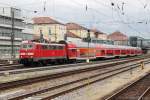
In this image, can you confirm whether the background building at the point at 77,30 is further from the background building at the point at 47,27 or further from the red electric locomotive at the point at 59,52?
the red electric locomotive at the point at 59,52

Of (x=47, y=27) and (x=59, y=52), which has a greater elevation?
(x=47, y=27)

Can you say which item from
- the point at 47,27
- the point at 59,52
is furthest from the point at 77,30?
the point at 59,52

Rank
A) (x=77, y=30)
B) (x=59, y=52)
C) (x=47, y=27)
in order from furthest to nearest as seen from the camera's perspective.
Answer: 1. (x=77, y=30)
2. (x=47, y=27)
3. (x=59, y=52)

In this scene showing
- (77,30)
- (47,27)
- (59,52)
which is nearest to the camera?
(59,52)

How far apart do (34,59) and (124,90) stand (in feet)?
82.8

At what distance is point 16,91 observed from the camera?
21.6m

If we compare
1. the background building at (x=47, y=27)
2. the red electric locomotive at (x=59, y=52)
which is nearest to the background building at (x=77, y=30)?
the background building at (x=47, y=27)

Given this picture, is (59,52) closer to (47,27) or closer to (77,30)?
(47,27)

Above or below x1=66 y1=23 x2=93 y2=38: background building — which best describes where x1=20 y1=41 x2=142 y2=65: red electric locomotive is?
below

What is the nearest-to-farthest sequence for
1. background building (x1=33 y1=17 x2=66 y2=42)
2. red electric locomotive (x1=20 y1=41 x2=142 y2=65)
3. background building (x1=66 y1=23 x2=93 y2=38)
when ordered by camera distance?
1. red electric locomotive (x1=20 y1=41 x2=142 y2=65)
2. background building (x1=33 y1=17 x2=66 y2=42)
3. background building (x1=66 y1=23 x2=93 y2=38)

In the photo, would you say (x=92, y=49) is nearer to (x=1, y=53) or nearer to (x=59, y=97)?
(x=1, y=53)

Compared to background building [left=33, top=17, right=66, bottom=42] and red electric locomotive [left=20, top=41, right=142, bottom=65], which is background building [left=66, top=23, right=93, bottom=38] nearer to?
background building [left=33, top=17, right=66, bottom=42]

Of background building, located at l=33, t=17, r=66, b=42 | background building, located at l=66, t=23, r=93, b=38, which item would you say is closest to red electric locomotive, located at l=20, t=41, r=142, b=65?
background building, located at l=33, t=17, r=66, b=42

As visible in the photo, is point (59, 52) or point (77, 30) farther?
point (77, 30)
